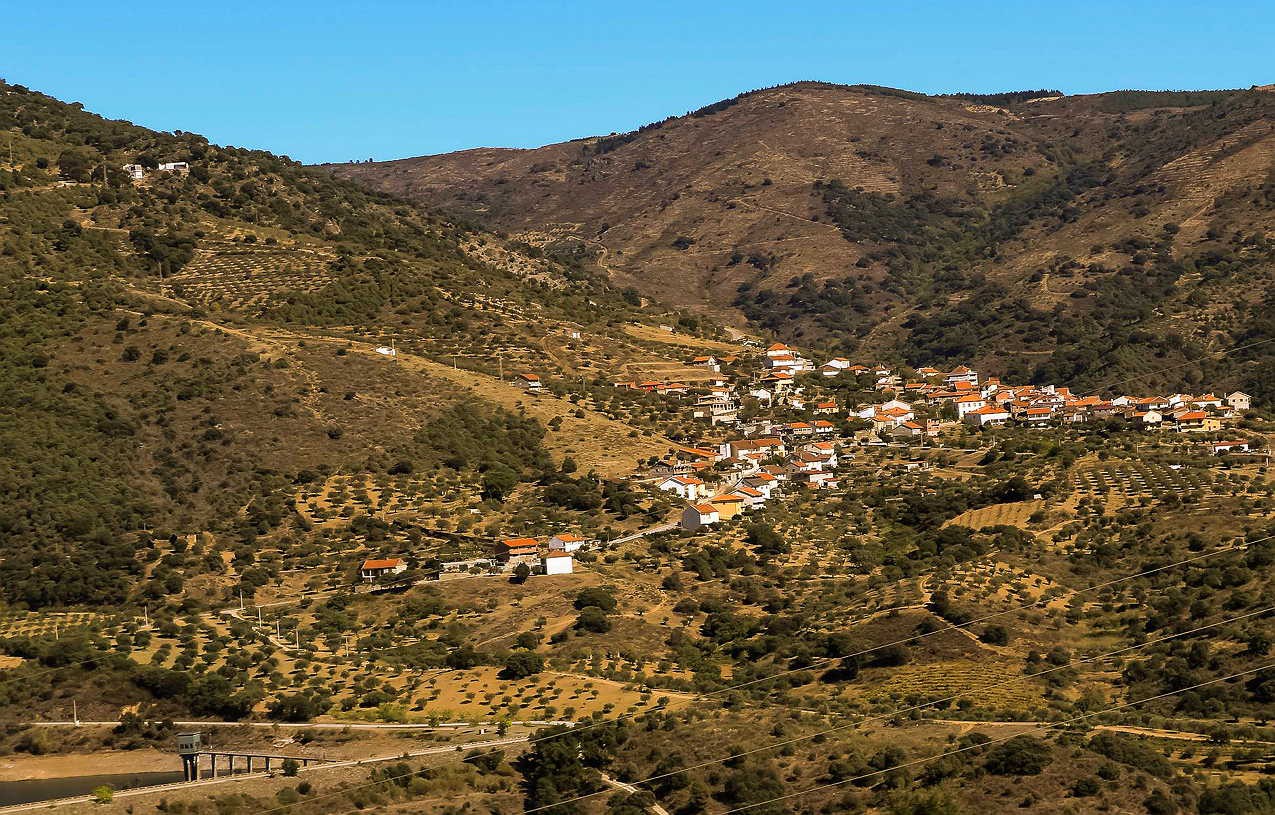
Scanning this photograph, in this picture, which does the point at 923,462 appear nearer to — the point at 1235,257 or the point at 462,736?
the point at 462,736

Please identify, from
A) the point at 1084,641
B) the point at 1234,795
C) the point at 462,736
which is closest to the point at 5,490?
the point at 462,736

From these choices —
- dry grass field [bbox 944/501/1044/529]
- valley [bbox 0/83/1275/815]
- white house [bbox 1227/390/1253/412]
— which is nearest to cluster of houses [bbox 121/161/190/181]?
valley [bbox 0/83/1275/815]

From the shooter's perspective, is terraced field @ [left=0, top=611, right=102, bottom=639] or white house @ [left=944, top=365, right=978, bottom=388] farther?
white house @ [left=944, top=365, right=978, bottom=388]

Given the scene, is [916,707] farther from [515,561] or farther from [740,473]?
[740,473]

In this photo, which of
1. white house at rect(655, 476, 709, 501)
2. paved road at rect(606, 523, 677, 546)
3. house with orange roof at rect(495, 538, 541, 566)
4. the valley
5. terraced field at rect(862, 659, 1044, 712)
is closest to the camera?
the valley

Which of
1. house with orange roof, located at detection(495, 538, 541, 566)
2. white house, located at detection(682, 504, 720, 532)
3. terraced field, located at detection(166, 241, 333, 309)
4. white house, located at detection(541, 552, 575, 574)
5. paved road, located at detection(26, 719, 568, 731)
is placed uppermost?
terraced field, located at detection(166, 241, 333, 309)

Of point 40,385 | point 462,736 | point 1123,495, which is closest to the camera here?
point 462,736

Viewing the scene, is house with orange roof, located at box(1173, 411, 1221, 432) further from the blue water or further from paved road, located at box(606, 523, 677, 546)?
the blue water
